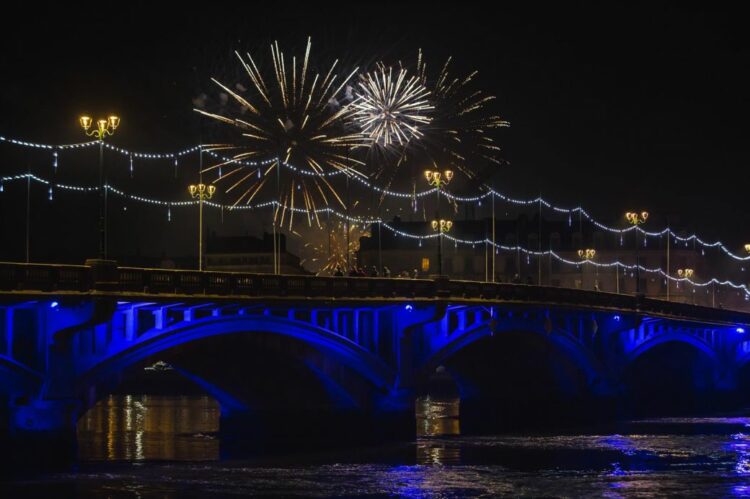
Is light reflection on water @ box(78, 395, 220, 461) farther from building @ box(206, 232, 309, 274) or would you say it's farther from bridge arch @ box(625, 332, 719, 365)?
building @ box(206, 232, 309, 274)

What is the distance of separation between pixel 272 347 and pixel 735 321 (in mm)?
58596

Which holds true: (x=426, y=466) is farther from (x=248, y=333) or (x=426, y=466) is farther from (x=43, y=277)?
(x=43, y=277)

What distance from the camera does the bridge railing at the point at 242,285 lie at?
50.9 meters

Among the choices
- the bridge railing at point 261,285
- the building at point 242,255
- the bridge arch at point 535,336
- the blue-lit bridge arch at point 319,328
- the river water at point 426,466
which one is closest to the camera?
the river water at point 426,466

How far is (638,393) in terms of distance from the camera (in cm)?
10969

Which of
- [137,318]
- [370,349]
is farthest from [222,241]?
[137,318]

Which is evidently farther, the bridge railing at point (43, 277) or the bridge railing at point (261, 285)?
the bridge railing at point (261, 285)

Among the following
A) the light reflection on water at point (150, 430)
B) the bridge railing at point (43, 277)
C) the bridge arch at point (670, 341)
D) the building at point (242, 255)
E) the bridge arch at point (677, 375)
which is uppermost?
the building at point (242, 255)

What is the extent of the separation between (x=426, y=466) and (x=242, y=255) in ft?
281

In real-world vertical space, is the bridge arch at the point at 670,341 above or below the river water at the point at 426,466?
above

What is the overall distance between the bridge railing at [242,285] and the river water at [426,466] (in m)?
6.82

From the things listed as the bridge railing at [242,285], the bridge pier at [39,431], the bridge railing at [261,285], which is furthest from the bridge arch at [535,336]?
the bridge pier at [39,431]

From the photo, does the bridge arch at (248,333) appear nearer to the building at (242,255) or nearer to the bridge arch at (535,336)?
the bridge arch at (535,336)

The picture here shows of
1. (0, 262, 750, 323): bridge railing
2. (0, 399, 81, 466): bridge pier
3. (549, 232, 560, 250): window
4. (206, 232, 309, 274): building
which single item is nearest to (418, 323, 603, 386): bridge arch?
(0, 262, 750, 323): bridge railing
